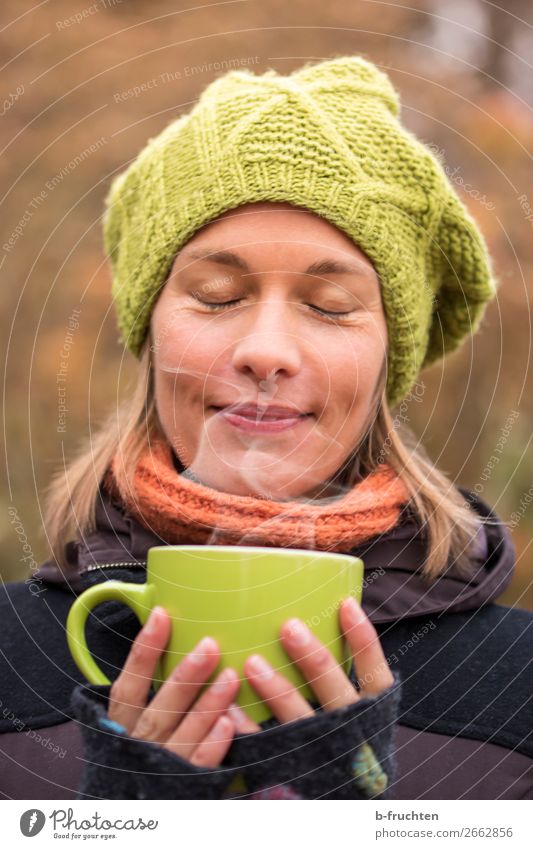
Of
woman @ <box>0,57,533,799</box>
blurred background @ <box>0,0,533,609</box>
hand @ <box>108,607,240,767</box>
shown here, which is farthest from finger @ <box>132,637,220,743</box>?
blurred background @ <box>0,0,533,609</box>

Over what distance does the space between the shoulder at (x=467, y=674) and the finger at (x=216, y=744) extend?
250 mm

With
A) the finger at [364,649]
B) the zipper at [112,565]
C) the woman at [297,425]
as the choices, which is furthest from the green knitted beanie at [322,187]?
the finger at [364,649]

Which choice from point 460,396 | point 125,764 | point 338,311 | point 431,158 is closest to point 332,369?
point 338,311

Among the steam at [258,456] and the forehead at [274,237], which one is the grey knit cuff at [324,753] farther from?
the forehead at [274,237]

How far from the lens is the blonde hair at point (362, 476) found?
0.81 metres

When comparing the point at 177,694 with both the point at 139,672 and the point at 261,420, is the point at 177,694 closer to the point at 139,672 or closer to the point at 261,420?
the point at 139,672

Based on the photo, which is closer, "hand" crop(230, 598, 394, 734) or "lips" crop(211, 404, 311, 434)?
"hand" crop(230, 598, 394, 734)

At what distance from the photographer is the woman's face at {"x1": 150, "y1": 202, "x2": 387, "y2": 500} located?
0.72m

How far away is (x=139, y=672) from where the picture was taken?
57 centimetres

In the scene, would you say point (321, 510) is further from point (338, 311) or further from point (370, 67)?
point (370, 67)

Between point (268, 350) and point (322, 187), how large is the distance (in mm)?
157

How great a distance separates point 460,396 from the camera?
1.53 metres

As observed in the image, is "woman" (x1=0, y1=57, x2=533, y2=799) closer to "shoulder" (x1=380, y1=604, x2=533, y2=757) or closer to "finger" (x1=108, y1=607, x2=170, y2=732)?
"shoulder" (x1=380, y1=604, x2=533, y2=757)

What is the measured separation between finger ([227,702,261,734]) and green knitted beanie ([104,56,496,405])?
0.39m
